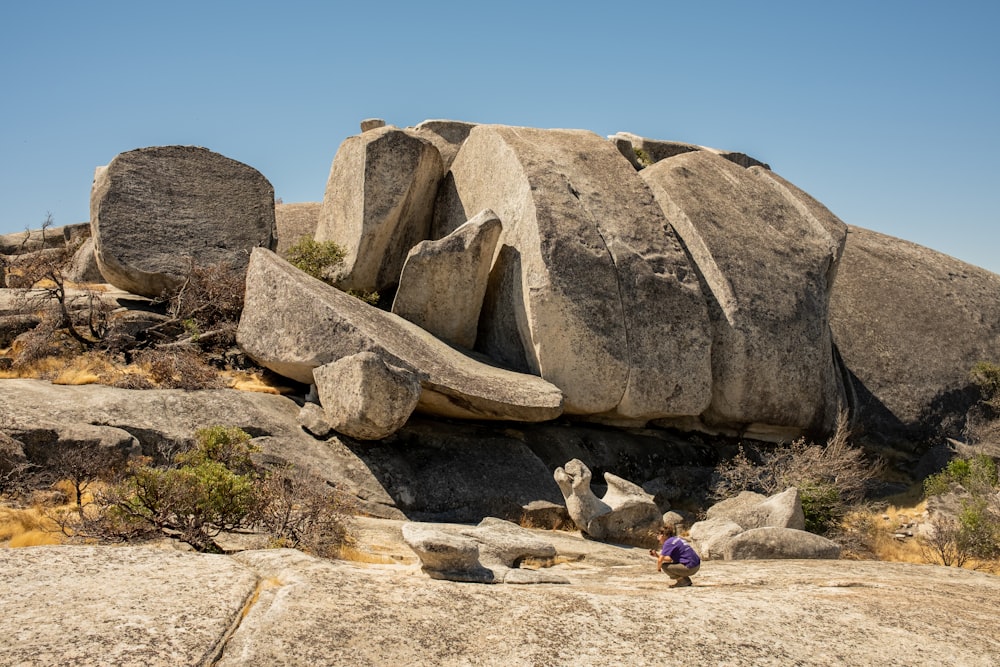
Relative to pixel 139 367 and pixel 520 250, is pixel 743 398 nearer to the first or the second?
pixel 520 250

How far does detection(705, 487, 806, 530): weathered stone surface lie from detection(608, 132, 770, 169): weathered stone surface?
361 inches

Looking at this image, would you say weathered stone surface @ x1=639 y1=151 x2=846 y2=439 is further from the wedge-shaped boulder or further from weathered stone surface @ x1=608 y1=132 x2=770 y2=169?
the wedge-shaped boulder

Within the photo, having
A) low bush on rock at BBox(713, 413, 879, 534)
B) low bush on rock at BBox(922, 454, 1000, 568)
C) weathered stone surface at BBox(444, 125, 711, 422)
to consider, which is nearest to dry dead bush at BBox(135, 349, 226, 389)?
weathered stone surface at BBox(444, 125, 711, 422)

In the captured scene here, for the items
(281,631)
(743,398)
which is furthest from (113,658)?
(743,398)

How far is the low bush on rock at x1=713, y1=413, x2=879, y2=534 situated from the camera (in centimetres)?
1590

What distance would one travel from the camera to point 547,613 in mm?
7746

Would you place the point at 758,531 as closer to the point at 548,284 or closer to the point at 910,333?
the point at 548,284

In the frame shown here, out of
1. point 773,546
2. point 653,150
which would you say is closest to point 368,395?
point 773,546

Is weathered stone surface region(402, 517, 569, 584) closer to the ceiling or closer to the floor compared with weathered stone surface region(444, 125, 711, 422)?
closer to the floor

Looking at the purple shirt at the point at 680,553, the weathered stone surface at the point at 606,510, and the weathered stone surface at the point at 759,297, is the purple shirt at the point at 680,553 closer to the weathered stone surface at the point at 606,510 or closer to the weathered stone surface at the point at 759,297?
the weathered stone surface at the point at 606,510

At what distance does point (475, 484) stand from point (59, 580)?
8176mm

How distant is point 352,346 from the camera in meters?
14.6

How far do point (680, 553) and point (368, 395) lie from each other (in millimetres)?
5682

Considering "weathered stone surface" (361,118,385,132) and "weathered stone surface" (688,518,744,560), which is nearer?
"weathered stone surface" (688,518,744,560)
